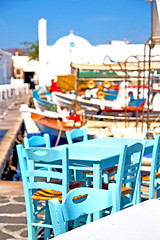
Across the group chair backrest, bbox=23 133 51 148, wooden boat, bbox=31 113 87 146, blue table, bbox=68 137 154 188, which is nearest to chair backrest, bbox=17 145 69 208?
blue table, bbox=68 137 154 188

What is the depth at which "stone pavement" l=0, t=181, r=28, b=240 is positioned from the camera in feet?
13.8

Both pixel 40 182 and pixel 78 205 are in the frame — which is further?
pixel 40 182

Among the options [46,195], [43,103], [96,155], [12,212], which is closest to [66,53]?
[12,212]

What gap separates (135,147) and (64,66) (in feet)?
14.1

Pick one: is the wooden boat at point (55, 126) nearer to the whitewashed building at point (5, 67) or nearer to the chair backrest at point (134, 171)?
the chair backrest at point (134, 171)

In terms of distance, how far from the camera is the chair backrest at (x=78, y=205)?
198 cm

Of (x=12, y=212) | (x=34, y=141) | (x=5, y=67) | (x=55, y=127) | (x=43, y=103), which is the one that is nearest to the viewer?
(x=34, y=141)

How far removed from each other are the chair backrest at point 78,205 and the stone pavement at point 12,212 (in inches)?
84.0

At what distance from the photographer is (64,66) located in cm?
790

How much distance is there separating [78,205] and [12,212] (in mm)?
2905

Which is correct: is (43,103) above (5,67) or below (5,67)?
below

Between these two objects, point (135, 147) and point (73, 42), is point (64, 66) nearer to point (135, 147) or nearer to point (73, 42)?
point (73, 42)

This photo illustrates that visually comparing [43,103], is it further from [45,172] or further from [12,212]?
[45,172]

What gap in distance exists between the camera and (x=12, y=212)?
480cm
